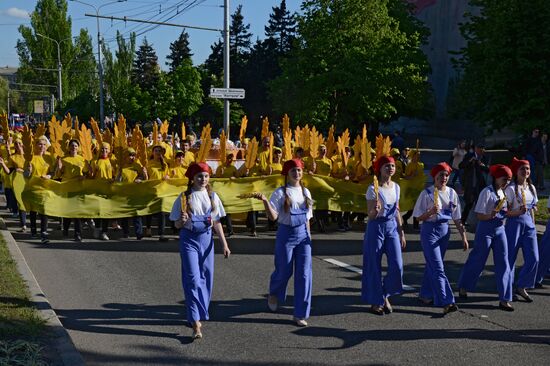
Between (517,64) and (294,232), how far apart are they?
21.6 m

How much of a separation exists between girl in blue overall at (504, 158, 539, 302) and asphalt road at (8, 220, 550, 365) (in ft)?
1.12

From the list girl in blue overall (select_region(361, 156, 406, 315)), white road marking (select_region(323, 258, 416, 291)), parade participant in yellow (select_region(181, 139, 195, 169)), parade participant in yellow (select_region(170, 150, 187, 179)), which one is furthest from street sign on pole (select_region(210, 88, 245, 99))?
girl in blue overall (select_region(361, 156, 406, 315))

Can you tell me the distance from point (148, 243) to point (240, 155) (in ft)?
12.1

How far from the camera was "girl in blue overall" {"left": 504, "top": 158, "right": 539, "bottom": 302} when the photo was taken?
845 centimetres

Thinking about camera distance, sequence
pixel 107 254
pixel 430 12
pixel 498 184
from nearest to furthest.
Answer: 1. pixel 498 184
2. pixel 107 254
3. pixel 430 12

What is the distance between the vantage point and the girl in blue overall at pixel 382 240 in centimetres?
782

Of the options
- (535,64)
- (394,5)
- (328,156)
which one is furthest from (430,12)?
(328,156)

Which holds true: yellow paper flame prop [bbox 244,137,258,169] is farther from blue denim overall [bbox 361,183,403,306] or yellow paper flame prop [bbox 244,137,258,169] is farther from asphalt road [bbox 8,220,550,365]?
blue denim overall [bbox 361,183,403,306]

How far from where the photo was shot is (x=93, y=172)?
12.9m

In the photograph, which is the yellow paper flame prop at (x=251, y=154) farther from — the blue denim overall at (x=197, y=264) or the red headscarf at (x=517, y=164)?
the blue denim overall at (x=197, y=264)

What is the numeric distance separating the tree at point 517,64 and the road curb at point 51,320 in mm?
21075

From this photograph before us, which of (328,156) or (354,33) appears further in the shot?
(354,33)

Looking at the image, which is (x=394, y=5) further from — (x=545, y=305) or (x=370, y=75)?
(x=545, y=305)

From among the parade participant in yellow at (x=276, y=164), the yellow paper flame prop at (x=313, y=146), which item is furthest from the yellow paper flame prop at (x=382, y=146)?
the parade participant in yellow at (x=276, y=164)
